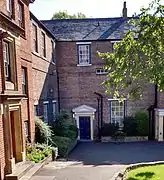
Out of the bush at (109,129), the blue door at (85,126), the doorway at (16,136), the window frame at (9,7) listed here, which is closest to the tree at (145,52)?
the doorway at (16,136)

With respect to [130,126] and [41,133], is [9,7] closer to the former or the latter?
[41,133]

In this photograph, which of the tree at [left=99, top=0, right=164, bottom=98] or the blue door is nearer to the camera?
the tree at [left=99, top=0, right=164, bottom=98]

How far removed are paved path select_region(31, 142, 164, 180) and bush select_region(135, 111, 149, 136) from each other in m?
1.56

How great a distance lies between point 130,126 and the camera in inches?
1038

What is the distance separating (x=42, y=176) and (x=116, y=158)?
840 cm

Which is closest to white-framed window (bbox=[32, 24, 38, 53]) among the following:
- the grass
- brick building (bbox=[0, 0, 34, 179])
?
brick building (bbox=[0, 0, 34, 179])

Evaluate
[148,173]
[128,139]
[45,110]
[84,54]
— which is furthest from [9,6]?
[128,139]

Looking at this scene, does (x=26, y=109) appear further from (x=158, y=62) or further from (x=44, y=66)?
(x=158, y=62)

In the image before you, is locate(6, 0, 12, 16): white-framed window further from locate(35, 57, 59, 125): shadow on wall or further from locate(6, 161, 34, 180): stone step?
locate(6, 161, 34, 180): stone step

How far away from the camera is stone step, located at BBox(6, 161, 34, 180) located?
10773 millimetres

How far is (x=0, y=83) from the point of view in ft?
35.0

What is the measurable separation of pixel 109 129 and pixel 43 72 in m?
9.05

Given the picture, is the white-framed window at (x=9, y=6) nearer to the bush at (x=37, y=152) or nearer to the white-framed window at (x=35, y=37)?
the white-framed window at (x=35, y=37)

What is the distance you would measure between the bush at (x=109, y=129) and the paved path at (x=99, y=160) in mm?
1621
